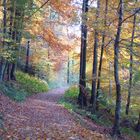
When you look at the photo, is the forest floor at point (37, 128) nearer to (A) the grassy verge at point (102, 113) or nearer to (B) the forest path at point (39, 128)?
(B) the forest path at point (39, 128)

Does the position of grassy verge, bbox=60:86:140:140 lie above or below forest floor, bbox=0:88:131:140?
below

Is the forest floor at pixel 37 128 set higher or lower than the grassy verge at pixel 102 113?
higher

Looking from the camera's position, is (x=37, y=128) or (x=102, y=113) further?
(x=102, y=113)

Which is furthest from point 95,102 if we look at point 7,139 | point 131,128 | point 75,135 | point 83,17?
point 7,139

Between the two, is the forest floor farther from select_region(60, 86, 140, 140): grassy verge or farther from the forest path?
select_region(60, 86, 140, 140): grassy verge

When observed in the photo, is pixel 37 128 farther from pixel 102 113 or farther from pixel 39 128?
pixel 102 113

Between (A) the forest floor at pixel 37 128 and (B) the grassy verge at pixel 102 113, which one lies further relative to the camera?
(B) the grassy verge at pixel 102 113

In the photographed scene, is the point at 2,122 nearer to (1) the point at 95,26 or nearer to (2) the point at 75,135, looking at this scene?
(2) the point at 75,135

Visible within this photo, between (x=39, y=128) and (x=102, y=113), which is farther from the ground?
(x=39, y=128)

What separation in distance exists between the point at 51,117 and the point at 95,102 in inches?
280

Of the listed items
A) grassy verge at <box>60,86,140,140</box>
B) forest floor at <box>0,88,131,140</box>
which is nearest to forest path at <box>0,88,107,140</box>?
forest floor at <box>0,88,131,140</box>

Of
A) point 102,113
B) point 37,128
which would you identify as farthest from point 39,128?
point 102,113

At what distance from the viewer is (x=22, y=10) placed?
59.6 ft

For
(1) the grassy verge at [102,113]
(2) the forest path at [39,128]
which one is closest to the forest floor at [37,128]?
(2) the forest path at [39,128]
